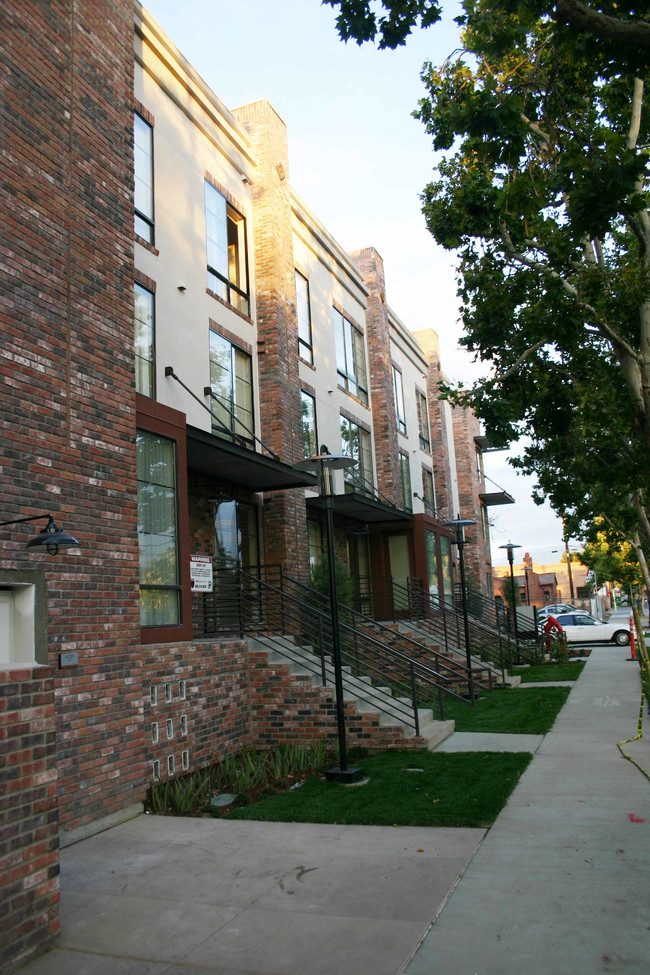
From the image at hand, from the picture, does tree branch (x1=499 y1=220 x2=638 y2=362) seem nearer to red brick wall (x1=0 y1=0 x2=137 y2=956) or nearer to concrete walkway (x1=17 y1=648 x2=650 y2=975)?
red brick wall (x1=0 y1=0 x2=137 y2=956)

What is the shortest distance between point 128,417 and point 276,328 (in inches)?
291

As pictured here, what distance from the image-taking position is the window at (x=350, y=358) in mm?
20500

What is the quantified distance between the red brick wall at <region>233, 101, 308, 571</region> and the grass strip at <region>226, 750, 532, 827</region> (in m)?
6.28

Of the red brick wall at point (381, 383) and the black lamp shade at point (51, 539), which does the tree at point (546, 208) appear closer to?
the black lamp shade at point (51, 539)

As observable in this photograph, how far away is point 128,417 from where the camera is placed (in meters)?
8.38

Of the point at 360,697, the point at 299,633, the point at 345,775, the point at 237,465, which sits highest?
the point at 237,465

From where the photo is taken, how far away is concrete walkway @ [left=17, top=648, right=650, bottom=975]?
4156mm

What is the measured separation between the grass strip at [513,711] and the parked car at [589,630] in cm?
1688

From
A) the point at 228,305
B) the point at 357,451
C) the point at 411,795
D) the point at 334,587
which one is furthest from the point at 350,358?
the point at 411,795

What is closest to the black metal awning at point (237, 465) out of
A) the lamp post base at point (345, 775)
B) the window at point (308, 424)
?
the window at point (308, 424)

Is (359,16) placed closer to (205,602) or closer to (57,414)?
(57,414)

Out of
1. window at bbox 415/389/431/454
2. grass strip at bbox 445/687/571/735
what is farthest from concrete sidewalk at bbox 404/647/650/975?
window at bbox 415/389/431/454

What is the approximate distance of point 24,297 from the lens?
7031 millimetres

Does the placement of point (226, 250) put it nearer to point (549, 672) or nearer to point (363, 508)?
point (363, 508)
